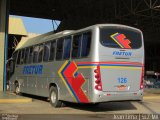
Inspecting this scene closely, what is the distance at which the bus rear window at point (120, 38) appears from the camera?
14.4 m

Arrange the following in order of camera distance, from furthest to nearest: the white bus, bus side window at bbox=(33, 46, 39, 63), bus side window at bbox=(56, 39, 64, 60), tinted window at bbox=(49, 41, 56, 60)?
bus side window at bbox=(33, 46, 39, 63), tinted window at bbox=(49, 41, 56, 60), bus side window at bbox=(56, 39, 64, 60), the white bus

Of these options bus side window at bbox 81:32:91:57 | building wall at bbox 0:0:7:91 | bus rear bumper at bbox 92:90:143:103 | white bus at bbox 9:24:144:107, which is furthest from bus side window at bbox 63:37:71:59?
building wall at bbox 0:0:7:91

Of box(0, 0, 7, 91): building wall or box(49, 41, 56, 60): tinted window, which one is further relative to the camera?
box(0, 0, 7, 91): building wall

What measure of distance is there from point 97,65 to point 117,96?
1.42 meters

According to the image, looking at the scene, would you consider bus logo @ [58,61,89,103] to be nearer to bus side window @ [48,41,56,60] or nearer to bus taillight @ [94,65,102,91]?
bus taillight @ [94,65,102,91]

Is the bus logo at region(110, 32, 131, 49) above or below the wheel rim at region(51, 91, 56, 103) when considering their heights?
above

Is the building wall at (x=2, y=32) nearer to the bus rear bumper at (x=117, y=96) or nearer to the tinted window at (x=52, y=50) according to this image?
the tinted window at (x=52, y=50)

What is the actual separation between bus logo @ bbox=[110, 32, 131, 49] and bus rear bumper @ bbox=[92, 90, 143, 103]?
1.78 m

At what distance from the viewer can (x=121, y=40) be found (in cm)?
1473

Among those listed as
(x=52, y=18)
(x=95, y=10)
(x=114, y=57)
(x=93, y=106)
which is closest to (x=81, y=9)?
(x=95, y=10)

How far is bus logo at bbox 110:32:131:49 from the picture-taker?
47.8 ft

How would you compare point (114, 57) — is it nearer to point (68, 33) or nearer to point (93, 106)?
point (68, 33)

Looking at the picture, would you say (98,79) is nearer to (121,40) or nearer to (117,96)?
(117,96)

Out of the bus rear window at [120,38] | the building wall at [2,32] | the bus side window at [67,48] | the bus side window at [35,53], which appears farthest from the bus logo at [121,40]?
the building wall at [2,32]
